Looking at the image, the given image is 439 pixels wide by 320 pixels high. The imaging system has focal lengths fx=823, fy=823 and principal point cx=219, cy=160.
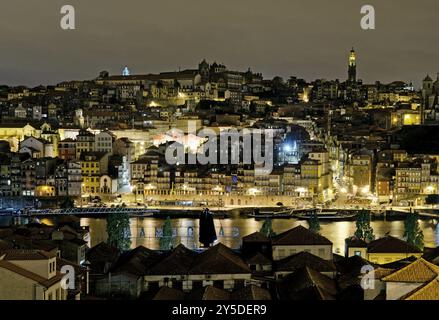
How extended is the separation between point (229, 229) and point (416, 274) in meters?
11.4

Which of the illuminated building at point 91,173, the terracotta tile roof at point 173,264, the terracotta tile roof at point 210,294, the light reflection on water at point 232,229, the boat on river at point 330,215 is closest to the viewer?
the terracotta tile roof at point 210,294

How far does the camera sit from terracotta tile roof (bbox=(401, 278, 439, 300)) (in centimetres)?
420

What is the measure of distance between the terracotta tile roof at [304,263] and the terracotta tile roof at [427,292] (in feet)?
9.26

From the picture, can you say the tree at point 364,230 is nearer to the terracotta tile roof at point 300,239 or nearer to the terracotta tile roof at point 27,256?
the terracotta tile roof at point 300,239

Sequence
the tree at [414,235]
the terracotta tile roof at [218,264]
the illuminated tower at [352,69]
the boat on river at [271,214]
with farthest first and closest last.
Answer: the illuminated tower at [352,69] < the boat on river at [271,214] < the tree at [414,235] < the terracotta tile roof at [218,264]

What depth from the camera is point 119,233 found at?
1152 centimetres

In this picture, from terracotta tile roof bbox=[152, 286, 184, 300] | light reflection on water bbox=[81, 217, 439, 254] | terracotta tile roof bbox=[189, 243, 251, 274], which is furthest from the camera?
light reflection on water bbox=[81, 217, 439, 254]

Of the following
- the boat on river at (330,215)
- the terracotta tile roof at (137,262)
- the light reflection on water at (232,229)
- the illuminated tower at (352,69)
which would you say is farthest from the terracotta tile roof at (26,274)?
the illuminated tower at (352,69)

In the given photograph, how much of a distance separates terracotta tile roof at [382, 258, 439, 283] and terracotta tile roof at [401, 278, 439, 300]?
238 millimetres

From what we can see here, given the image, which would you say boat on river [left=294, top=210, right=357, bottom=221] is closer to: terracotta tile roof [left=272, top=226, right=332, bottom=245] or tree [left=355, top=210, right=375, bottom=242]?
tree [left=355, top=210, right=375, bottom=242]

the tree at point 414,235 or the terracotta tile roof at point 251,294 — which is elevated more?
the terracotta tile roof at point 251,294

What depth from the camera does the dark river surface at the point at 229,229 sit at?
13867 mm

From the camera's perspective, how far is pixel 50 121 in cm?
2784

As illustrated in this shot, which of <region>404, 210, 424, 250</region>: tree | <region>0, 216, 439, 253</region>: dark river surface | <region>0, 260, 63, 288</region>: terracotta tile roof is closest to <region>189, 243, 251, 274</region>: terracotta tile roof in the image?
<region>0, 260, 63, 288</region>: terracotta tile roof
